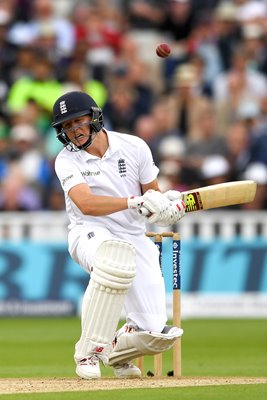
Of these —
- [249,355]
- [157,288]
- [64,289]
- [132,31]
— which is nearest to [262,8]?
[132,31]

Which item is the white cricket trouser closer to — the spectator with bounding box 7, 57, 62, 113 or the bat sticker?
the bat sticker

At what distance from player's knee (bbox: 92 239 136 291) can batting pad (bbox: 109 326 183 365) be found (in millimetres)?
341

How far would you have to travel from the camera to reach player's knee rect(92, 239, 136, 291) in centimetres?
674

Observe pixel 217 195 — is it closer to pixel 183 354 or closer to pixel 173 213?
pixel 173 213

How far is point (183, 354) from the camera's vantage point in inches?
379

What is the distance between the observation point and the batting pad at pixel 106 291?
22.1ft

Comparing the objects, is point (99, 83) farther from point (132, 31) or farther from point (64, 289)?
point (64, 289)

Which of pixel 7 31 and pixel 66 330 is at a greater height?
pixel 7 31

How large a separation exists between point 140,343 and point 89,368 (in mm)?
312

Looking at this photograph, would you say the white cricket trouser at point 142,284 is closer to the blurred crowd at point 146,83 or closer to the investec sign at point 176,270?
→ the investec sign at point 176,270

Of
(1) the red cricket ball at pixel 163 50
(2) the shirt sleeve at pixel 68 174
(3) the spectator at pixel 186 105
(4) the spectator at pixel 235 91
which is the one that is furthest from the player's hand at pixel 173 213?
(4) the spectator at pixel 235 91

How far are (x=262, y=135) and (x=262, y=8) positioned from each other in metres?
2.46

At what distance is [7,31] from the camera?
15.1m

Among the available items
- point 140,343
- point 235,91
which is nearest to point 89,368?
point 140,343
